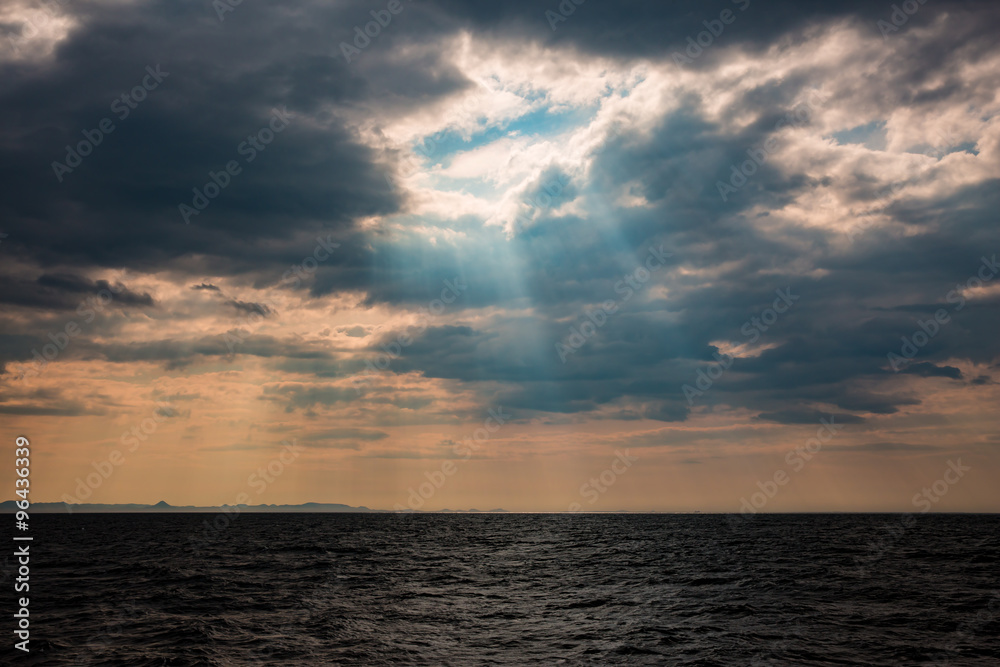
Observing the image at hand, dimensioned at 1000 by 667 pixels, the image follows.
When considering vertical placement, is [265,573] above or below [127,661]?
below

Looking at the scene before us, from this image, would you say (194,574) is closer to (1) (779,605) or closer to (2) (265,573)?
(2) (265,573)

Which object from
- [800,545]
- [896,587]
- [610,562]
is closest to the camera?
[896,587]

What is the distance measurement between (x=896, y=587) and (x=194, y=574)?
167 feet

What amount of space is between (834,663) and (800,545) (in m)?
59.7

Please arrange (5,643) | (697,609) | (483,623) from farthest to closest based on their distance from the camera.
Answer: (697,609) → (483,623) → (5,643)

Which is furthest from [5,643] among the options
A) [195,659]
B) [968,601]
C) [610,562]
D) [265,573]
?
[968,601]

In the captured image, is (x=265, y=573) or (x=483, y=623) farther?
(x=265, y=573)

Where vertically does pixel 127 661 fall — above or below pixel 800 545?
above

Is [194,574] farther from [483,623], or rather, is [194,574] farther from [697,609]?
[697,609]

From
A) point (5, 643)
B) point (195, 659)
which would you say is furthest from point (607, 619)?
point (5, 643)

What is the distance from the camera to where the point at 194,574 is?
45.7 meters

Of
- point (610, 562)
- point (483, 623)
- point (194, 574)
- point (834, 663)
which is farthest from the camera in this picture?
point (610, 562)

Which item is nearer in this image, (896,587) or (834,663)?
(834,663)

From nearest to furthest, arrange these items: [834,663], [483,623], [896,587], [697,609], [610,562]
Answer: [834,663] → [483,623] → [697,609] → [896,587] → [610,562]
